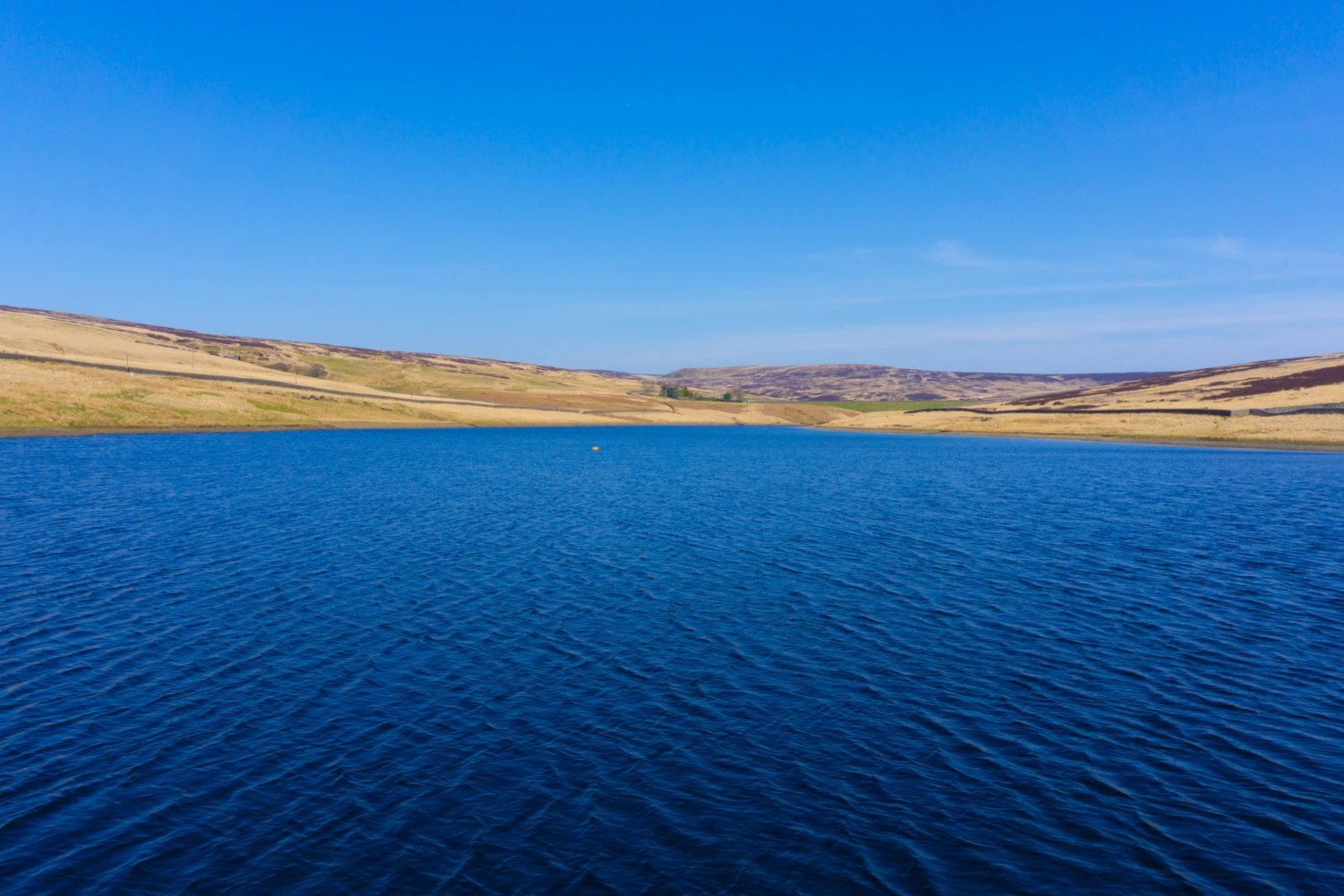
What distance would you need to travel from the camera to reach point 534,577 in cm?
3700

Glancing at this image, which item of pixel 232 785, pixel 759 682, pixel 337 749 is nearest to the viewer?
pixel 232 785

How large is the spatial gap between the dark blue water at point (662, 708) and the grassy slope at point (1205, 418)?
326 ft

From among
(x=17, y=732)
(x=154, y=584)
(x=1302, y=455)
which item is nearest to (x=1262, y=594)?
(x=17, y=732)

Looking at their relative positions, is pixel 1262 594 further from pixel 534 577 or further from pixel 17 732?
pixel 17 732

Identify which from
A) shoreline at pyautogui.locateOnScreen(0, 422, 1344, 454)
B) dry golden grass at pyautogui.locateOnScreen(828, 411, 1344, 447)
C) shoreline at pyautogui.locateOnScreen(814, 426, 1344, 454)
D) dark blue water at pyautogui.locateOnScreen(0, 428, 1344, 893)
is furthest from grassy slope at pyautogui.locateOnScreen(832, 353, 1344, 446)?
dark blue water at pyautogui.locateOnScreen(0, 428, 1344, 893)

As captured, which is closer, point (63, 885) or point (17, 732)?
point (63, 885)

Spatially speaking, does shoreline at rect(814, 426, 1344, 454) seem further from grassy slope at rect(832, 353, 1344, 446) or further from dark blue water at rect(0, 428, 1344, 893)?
dark blue water at rect(0, 428, 1344, 893)

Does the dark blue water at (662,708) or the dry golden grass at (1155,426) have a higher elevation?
the dark blue water at (662,708)

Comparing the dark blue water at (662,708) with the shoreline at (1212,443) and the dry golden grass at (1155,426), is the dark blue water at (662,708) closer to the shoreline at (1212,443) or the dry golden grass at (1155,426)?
the shoreline at (1212,443)

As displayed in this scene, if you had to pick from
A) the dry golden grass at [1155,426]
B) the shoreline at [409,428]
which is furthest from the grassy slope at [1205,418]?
the shoreline at [409,428]

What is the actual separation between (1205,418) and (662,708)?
521 feet

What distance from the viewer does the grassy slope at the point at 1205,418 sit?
423 feet

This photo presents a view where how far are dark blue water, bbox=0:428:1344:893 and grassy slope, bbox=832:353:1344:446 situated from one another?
99.5 m

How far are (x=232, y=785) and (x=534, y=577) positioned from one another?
19943mm
